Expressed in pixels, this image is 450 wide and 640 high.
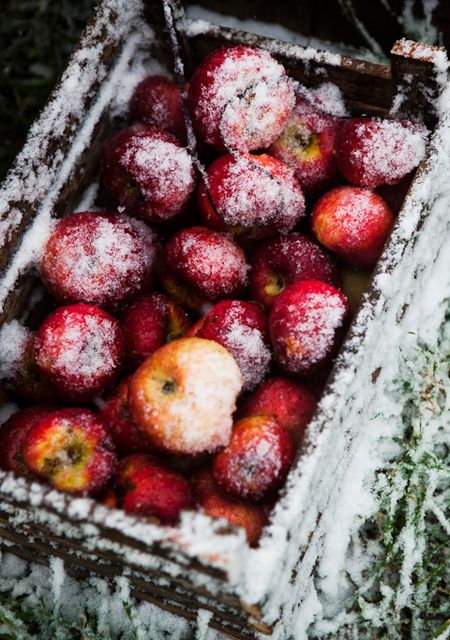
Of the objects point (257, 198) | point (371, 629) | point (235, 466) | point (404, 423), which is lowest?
point (371, 629)

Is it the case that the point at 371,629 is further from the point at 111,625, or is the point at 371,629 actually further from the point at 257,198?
the point at 257,198

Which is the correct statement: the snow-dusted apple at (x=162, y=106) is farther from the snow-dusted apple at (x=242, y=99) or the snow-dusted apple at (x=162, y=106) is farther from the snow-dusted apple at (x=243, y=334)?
the snow-dusted apple at (x=243, y=334)

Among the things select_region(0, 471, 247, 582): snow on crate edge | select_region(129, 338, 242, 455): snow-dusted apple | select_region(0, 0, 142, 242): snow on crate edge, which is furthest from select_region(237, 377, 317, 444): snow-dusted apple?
select_region(0, 0, 142, 242): snow on crate edge

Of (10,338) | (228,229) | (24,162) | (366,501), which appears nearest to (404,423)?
(366,501)

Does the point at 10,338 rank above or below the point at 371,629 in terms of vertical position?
above

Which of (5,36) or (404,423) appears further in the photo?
(5,36)

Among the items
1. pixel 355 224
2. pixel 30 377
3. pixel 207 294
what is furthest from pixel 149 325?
pixel 355 224

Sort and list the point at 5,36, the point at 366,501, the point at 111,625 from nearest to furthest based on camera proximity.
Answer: the point at 111,625
the point at 366,501
the point at 5,36
